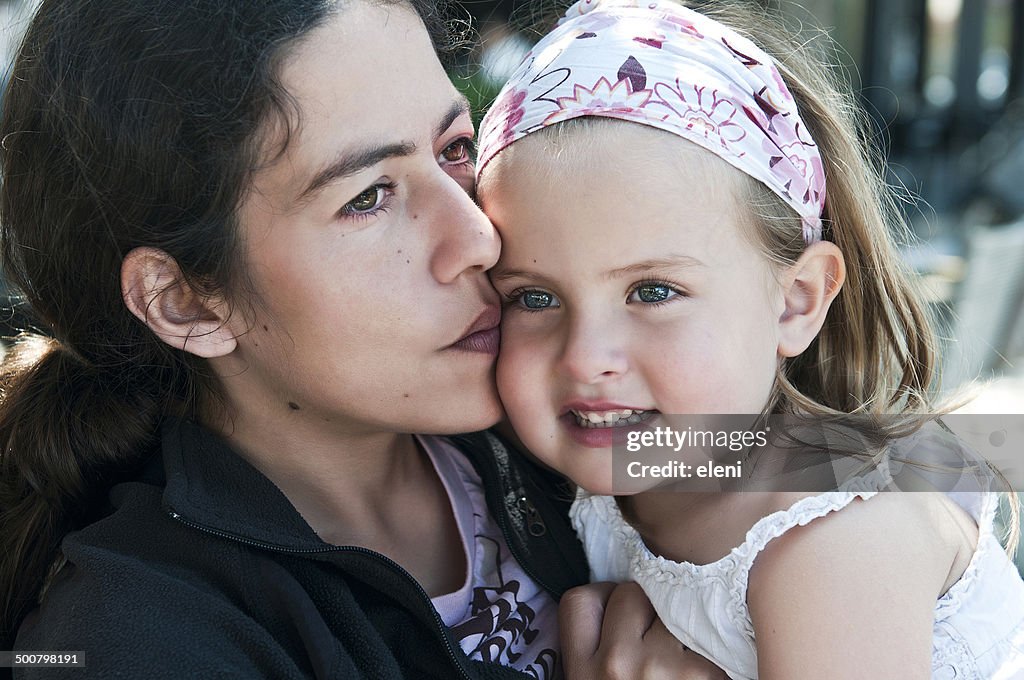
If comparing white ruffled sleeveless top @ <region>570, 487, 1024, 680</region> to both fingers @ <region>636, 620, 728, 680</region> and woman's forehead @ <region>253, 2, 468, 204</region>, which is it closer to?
fingers @ <region>636, 620, 728, 680</region>

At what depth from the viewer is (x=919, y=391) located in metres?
1.82

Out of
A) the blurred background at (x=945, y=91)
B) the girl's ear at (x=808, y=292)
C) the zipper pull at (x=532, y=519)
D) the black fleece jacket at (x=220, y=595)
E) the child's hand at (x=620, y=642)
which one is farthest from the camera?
the blurred background at (x=945, y=91)

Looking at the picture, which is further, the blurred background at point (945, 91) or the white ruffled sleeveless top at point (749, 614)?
the blurred background at point (945, 91)

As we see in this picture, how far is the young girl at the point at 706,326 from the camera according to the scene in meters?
1.35

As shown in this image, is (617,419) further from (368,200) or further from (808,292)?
(368,200)

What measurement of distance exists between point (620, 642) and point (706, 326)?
484 mm

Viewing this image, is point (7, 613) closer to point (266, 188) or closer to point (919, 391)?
point (266, 188)

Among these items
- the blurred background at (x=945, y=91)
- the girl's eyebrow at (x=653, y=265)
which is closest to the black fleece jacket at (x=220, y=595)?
the girl's eyebrow at (x=653, y=265)

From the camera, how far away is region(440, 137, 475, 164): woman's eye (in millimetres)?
1593

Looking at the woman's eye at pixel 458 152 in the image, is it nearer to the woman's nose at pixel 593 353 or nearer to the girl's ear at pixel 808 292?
the woman's nose at pixel 593 353

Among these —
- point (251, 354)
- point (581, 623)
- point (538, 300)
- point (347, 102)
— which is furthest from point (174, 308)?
point (581, 623)

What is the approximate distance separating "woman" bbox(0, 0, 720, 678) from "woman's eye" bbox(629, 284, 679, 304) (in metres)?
0.23

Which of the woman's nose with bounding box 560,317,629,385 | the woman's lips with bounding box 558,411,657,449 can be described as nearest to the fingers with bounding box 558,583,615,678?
the woman's lips with bounding box 558,411,657,449

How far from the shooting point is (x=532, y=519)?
1693 millimetres
